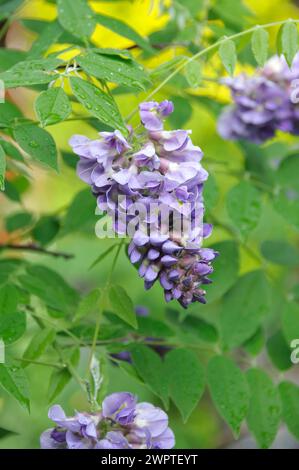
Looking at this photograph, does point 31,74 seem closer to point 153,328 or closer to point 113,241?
point 153,328

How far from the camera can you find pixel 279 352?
1.63 m

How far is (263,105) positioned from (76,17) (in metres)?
0.48

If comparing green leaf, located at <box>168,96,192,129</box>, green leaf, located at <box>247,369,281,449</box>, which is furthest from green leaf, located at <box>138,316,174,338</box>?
green leaf, located at <box>168,96,192,129</box>

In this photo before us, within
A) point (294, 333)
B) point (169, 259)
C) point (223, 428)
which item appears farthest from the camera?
point (223, 428)

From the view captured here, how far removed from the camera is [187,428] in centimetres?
296

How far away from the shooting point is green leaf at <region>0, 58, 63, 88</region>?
109 cm

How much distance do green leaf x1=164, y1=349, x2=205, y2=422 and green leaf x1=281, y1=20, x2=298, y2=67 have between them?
1.88ft

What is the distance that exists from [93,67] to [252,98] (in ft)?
2.04

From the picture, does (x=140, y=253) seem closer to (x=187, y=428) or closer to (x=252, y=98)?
(x=252, y=98)

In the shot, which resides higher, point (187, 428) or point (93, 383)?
point (93, 383)

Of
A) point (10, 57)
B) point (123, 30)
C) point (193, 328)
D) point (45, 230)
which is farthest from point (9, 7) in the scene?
point (193, 328)

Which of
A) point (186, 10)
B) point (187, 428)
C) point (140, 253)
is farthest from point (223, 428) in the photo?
point (140, 253)

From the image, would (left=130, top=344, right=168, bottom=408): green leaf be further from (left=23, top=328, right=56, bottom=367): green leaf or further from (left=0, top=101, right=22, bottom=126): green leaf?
(left=0, top=101, right=22, bottom=126): green leaf
